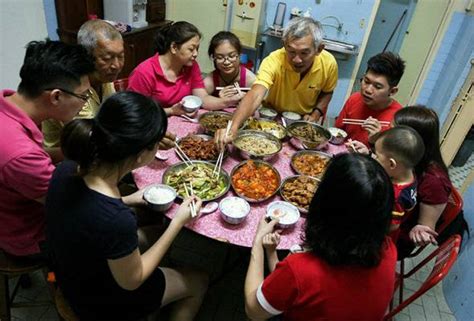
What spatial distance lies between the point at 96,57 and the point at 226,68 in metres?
1.16

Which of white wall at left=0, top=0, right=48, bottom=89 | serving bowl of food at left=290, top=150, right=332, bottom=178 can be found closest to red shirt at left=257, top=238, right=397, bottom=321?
serving bowl of food at left=290, top=150, right=332, bottom=178

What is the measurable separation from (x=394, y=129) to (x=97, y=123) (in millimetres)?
1518

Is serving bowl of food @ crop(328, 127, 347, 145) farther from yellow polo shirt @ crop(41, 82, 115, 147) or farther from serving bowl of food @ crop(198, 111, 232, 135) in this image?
yellow polo shirt @ crop(41, 82, 115, 147)

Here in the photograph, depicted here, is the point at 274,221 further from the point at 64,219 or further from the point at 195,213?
the point at 64,219

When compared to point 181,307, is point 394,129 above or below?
above

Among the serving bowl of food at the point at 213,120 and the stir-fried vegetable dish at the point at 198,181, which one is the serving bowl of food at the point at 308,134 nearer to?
the serving bowl of food at the point at 213,120

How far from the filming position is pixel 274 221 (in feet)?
5.20

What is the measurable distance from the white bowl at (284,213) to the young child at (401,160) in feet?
1.67

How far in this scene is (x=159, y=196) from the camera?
1698 mm

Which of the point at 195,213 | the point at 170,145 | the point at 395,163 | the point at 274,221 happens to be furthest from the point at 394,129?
the point at 170,145

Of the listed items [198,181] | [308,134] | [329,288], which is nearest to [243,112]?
[308,134]

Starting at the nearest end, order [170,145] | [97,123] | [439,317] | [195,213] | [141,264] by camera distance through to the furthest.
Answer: [97,123]
[141,264]
[195,213]
[170,145]
[439,317]

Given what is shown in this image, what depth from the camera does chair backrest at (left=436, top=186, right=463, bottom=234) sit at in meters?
1.98

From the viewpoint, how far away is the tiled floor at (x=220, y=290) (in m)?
2.28
